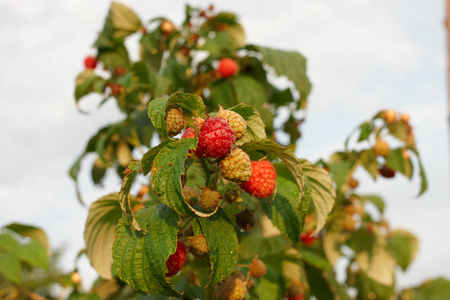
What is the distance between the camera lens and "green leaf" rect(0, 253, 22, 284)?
180 centimetres

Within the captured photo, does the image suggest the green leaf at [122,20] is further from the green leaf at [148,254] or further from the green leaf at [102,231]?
the green leaf at [148,254]

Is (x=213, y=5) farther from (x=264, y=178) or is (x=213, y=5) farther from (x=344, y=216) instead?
(x=264, y=178)

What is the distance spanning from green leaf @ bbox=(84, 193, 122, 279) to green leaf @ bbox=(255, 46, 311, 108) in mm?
976

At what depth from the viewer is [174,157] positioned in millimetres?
804

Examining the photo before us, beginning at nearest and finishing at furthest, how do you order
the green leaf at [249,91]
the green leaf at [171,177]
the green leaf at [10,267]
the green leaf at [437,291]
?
1. the green leaf at [171,177]
2. the green leaf at [10,267]
3. the green leaf at [249,91]
4. the green leaf at [437,291]

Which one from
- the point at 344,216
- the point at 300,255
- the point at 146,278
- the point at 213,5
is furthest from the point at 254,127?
the point at 213,5

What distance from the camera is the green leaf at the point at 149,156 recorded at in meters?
0.83

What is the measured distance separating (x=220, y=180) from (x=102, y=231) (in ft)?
1.20

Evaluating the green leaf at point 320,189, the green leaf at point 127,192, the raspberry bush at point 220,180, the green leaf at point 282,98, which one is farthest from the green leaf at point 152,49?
the green leaf at point 127,192

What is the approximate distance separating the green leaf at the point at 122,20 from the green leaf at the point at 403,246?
1.73 meters

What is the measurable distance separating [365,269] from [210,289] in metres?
1.28

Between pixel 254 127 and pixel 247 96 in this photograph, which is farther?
pixel 247 96

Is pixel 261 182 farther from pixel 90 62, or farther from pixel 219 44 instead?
pixel 90 62

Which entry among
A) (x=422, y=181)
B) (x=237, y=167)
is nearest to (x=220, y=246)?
(x=237, y=167)
